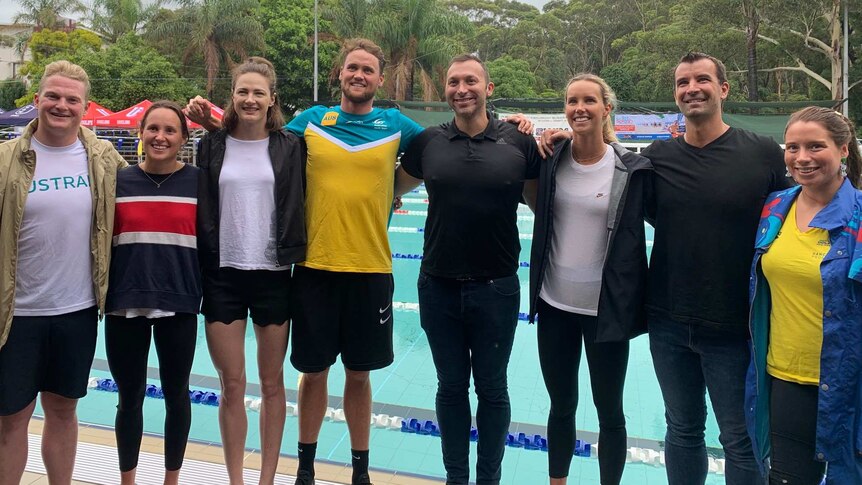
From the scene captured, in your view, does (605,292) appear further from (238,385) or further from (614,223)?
(238,385)

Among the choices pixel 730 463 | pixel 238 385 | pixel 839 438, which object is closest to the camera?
pixel 839 438

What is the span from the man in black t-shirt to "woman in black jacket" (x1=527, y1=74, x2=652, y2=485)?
118 mm

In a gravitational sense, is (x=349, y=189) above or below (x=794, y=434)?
above

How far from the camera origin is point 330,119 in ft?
9.34

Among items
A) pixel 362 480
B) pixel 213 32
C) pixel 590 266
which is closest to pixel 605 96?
pixel 590 266

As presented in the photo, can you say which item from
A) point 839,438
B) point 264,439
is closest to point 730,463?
point 839,438

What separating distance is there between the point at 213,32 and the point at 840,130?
29.7m

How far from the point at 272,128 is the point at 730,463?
2295mm

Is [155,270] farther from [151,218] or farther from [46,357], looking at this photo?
[46,357]

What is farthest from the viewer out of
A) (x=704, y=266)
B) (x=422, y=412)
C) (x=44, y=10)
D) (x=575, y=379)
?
(x=44, y=10)

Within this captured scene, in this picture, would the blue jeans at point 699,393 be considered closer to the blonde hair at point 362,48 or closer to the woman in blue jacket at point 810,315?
the woman in blue jacket at point 810,315

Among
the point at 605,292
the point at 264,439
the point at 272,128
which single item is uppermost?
the point at 272,128

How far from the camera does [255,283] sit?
2.67 m

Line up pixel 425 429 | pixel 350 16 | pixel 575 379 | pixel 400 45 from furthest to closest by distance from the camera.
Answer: pixel 350 16, pixel 400 45, pixel 425 429, pixel 575 379
